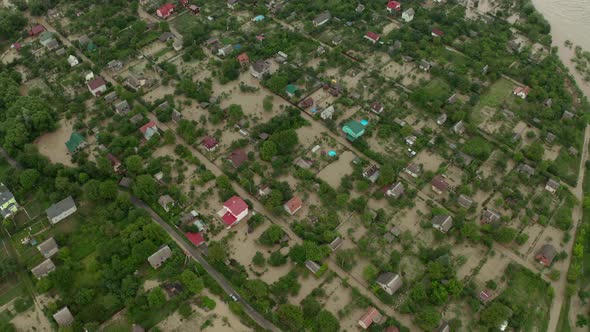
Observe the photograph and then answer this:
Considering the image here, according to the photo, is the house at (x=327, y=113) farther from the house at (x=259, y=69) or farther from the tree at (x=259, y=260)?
the tree at (x=259, y=260)

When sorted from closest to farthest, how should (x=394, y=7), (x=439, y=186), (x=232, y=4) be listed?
(x=439, y=186), (x=394, y=7), (x=232, y=4)

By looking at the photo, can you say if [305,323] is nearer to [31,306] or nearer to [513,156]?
[31,306]

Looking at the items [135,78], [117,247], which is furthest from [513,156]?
[135,78]

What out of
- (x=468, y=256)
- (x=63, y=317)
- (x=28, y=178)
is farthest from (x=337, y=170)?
(x=28, y=178)

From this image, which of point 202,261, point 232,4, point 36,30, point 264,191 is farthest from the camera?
point 232,4

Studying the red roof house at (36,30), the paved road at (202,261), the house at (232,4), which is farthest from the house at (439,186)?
the red roof house at (36,30)

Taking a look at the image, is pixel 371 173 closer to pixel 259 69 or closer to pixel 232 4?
pixel 259 69
